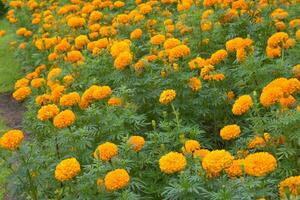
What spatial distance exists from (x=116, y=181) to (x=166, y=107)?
168 centimetres

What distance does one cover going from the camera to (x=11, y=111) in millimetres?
7879

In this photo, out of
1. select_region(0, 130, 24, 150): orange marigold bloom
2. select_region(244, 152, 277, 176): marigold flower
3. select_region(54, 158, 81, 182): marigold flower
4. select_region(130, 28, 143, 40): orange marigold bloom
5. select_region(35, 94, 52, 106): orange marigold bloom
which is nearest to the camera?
select_region(244, 152, 277, 176): marigold flower

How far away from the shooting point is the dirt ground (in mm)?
7411

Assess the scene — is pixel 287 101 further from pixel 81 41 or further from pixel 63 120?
pixel 81 41

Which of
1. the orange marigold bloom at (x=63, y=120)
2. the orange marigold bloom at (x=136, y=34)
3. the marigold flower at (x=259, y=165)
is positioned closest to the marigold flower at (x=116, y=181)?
the marigold flower at (x=259, y=165)

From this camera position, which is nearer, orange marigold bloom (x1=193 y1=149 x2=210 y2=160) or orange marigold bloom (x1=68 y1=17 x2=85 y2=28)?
orange marigold bloom (x1=193 y1=149 x2=210 y2=160)

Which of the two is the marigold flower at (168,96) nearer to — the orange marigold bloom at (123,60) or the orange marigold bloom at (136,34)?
the orange marigold bloom at (123,60)

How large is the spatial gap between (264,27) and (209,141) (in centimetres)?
155

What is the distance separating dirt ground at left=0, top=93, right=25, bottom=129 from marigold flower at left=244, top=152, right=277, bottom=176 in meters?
4.59

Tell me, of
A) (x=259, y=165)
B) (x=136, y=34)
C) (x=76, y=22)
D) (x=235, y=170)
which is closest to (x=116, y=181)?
(x=235, y=170)

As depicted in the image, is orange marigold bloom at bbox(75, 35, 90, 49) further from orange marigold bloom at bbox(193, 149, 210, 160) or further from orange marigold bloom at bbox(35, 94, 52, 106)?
orange marigold bloom at bbox(193, 149, 210, 160)

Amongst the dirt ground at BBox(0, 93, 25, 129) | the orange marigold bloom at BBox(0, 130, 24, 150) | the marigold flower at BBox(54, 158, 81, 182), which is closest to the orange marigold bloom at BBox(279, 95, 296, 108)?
the marigold flower at BBox(54, 158, 81, 182)

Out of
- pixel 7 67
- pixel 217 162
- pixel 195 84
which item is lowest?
pixel 7 67

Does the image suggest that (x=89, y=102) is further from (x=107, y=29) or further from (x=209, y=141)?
(x=107, y=29)
